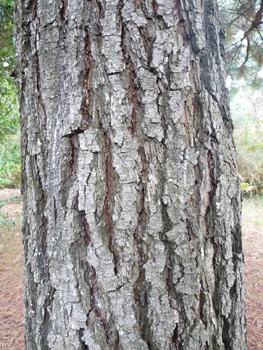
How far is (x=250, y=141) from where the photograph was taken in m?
7.97

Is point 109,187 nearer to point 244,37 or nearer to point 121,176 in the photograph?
point 121,176

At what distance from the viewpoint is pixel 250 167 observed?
7699mm

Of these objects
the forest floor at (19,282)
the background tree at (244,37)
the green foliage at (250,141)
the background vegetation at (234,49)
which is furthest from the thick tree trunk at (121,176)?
the green foliage at (250,141)

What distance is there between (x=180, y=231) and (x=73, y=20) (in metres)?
0.77

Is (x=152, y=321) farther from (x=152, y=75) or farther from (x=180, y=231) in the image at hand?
(x=152, y=75)

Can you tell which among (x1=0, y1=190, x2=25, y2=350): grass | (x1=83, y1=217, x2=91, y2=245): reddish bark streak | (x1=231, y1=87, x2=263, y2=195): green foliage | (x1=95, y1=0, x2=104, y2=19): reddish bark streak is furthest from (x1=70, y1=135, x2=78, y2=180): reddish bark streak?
(x1=231, y1=87, x2=263, y2=195): green foliage

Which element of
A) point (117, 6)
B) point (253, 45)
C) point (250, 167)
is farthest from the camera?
point (250, 167)

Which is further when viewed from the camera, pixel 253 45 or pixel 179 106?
pixel 253 45

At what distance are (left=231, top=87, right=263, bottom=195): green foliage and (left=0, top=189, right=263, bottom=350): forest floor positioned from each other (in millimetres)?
2518

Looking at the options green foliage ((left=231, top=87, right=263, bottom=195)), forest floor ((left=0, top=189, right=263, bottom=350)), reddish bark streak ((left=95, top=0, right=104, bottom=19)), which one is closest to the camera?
reddish bark streak ((left=95, top=0, right=104, bottom=19))

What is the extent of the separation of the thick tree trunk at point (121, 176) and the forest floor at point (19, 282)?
4.18 feet

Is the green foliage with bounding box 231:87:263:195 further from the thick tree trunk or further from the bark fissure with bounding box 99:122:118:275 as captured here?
the bark fissure with bounding box 99:122:118:275

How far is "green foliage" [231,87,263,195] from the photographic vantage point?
7.55m

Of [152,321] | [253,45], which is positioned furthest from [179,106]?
[253,45]
